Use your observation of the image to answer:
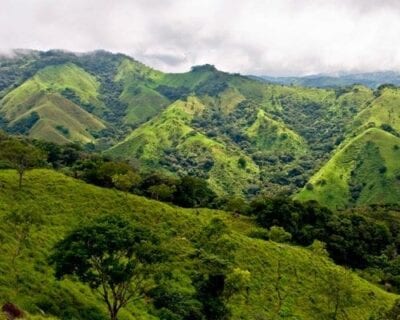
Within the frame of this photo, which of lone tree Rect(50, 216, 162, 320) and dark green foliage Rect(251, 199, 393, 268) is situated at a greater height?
dark green foliage Rect(251, 199, 393, 268)

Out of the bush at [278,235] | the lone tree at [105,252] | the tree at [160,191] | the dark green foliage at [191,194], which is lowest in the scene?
the lone tree at [105,252]

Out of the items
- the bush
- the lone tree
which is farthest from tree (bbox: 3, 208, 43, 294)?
the bush

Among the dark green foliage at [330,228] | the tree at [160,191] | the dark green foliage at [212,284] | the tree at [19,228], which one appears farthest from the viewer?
the dark green foliage at [330,228]

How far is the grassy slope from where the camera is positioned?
66312 millimetres

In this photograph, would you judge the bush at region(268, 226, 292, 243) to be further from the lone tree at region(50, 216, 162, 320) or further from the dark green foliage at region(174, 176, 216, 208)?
the lone tree at region(50, 216, 162, 320)

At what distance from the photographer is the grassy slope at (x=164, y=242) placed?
218 feet

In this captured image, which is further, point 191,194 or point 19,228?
point 191,194

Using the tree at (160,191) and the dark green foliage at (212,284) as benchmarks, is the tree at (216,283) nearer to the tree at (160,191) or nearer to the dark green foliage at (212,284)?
the dark green foliage at (212,284)

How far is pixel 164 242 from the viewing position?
6306 cm

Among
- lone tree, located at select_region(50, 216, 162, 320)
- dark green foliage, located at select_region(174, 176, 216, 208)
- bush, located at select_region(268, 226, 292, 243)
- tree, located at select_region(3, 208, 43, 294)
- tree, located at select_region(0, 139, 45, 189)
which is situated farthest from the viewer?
dark green foliage, located at select_region(174, 176, 216, 208)

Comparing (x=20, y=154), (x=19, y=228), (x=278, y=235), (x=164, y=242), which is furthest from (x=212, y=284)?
(x=278, y=235)

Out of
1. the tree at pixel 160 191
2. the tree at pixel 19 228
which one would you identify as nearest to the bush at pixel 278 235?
the tree at pixel 160 191

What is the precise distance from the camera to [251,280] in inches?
3711

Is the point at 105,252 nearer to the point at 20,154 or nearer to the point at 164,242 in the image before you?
the point at 164,242
